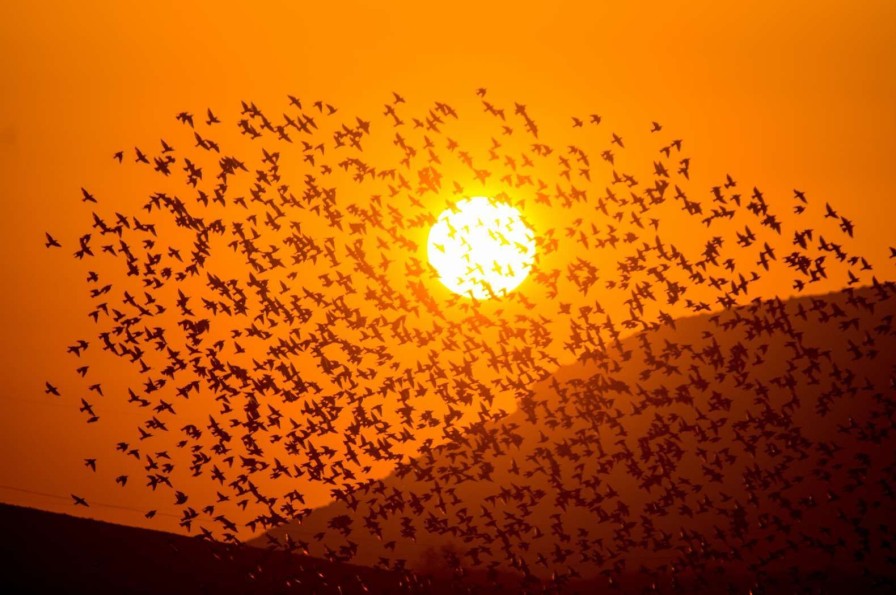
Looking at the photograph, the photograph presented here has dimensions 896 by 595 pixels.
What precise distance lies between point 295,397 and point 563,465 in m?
52.2

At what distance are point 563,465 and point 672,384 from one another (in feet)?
47.2

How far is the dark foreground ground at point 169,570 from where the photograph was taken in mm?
25500

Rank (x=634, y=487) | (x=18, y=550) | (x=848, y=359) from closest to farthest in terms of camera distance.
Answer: (x=18, y=550), (x=634, y=487), (x=848, y=359)

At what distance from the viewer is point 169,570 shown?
26484 mm

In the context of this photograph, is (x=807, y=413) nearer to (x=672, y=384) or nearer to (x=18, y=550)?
(x=672, y=384)

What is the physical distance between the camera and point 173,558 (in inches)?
1064

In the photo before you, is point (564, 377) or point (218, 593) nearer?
point (218, 593)

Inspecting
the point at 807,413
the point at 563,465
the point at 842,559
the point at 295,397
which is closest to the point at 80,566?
the point at 295,397

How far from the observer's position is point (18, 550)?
27.0 metres

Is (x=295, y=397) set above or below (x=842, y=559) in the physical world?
above

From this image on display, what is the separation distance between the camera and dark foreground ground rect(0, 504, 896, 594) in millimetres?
25500

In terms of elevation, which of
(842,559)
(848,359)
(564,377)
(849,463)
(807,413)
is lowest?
(842,559)

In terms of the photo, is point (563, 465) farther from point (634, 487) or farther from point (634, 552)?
point (634, 552)

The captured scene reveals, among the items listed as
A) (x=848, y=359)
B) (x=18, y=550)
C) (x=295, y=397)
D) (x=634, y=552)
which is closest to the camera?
(x=295, y=397)
